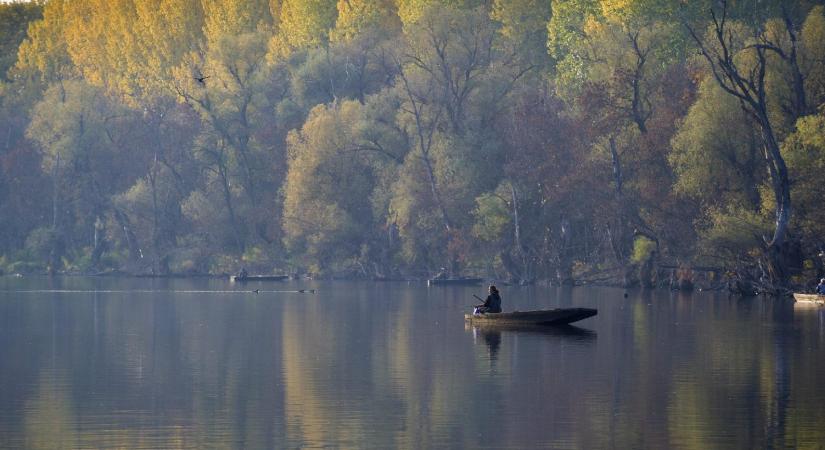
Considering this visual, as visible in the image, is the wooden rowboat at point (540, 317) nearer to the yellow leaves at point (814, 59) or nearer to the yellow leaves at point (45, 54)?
the yellow leaves at point (814, 59)

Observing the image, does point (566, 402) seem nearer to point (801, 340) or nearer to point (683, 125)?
point (801, 340)

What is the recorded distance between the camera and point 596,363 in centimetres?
3681

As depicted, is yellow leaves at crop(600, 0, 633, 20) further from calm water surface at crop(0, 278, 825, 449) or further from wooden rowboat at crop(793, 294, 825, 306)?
calm water surface at crop(0, 278, 825, 449)

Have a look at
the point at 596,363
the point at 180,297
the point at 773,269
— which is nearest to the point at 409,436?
the point at 596,363

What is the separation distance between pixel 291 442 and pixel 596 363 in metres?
13.9

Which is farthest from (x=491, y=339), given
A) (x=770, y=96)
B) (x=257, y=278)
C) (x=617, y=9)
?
(x=257, y=278)

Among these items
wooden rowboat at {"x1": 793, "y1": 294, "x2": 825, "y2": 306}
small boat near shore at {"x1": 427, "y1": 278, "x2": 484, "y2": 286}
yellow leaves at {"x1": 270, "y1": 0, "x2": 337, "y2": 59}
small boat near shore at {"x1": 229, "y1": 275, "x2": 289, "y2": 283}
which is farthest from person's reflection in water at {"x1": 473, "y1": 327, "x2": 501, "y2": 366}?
yellow leaves at {"x1": 270, "y1": 0, "x2": 337, "y2": 59}

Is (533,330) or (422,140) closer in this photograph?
(533,330)

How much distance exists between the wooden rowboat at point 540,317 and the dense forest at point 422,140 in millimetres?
18681

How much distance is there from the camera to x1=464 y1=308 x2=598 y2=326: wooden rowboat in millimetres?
48062

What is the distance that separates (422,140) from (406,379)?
56.7 meters

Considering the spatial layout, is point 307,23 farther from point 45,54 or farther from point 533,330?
point 533,330

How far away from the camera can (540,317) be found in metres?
48.3

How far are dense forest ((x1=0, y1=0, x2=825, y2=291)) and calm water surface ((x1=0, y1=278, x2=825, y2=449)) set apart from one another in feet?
41.3
